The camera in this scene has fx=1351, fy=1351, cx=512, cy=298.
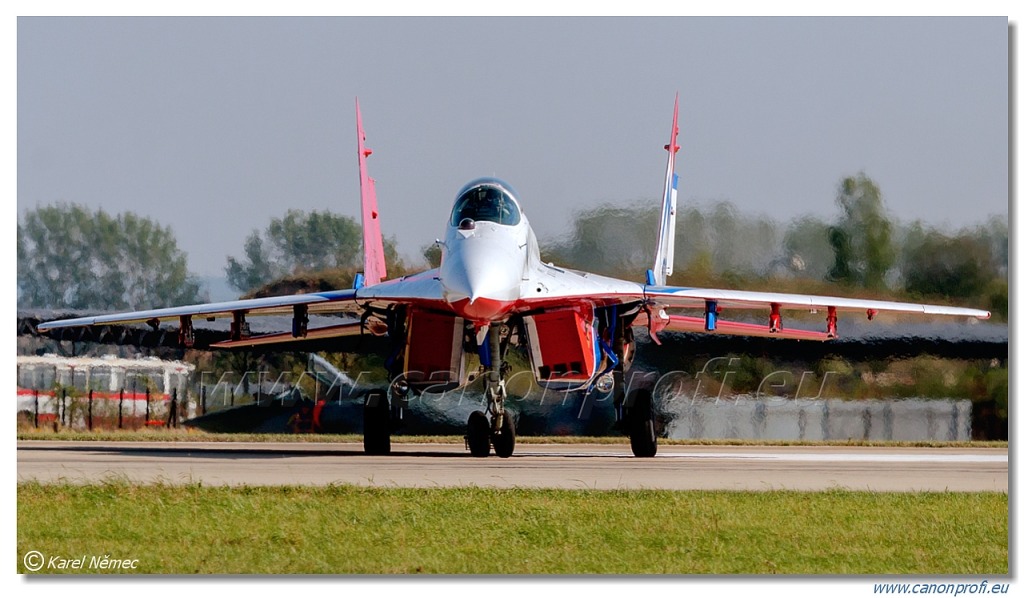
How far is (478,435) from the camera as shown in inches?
707

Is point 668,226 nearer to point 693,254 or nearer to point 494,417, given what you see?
point 693,254

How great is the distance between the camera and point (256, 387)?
78.2 ft

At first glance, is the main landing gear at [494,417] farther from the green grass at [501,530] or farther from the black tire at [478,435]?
the green grass at [501,530]

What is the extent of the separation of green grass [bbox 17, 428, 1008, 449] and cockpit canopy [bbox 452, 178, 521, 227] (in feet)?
24.4

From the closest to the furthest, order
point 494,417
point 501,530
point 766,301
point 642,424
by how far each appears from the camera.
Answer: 1. point 501,530
2. point 494,417
3. point 766,301
4. point 642,424

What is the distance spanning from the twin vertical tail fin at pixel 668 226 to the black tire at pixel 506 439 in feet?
15.1

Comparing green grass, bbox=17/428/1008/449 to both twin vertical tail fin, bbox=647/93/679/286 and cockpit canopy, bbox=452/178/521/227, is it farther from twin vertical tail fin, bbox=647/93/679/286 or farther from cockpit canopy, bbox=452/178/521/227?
cockpit canopy, bbox=452/178/521/227

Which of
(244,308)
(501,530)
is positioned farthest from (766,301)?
(501,530)

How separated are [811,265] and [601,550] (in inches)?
511

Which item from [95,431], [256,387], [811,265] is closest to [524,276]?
[811,265]

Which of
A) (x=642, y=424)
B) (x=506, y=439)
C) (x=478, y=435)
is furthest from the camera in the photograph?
(x=642, y=424)

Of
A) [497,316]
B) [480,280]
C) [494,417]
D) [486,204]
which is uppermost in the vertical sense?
[486,204]

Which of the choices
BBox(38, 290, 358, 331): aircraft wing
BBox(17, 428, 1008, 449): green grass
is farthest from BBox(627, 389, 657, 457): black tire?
BBox(17, 428, 1008, 449): green grass

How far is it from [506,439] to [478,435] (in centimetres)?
42
